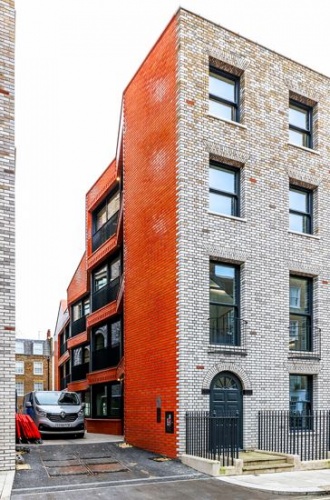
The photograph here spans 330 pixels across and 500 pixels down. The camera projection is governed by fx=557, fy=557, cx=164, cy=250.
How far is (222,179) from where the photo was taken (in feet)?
55.4

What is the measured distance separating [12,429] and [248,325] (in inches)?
283

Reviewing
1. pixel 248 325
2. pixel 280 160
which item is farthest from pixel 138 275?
pixel 280 160

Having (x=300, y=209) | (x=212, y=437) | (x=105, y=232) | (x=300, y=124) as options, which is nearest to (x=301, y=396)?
(x=212, y=437)

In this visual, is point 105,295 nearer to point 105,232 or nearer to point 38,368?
point 105,232

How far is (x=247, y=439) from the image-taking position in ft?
50.6

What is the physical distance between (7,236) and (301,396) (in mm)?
10287

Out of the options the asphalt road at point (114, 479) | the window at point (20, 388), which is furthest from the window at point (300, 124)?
the window at point (20, 388)

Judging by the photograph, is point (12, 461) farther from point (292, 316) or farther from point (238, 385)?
point (292, 316)

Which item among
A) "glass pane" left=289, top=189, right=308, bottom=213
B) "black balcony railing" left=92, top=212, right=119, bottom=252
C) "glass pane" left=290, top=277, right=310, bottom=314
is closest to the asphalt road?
"glass pane" left=290, top=277, right=310, bottom=314

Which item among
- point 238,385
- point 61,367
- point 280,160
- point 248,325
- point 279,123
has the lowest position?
point 61,367

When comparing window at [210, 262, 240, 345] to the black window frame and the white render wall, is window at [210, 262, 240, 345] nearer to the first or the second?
the black window frame

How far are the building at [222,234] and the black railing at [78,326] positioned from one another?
12498mm

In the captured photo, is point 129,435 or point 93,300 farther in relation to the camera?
point 93,300

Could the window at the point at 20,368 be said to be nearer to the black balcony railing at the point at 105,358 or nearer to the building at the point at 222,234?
the black balcony railing at the point at 105,358
